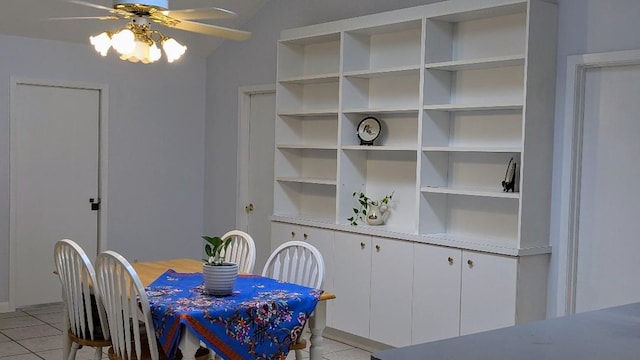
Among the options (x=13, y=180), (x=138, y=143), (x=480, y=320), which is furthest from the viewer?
(x=138, y=143)

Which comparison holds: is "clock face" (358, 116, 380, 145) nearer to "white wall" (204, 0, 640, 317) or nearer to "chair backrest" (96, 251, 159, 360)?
"white wall" (204, 0, 640, 317)

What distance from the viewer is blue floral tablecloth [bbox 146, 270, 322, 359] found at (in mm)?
3021

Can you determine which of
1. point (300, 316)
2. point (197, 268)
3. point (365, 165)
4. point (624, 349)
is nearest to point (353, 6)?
point (365, 165)

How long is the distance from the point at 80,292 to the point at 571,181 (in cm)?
276

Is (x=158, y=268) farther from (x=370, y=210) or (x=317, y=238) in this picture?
(x=370, y=210)

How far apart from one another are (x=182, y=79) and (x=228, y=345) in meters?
4.23

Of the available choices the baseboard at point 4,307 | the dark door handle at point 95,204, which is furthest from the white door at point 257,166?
the baseboard at point 4,307

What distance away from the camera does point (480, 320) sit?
4.23 m

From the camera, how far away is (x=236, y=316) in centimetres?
312

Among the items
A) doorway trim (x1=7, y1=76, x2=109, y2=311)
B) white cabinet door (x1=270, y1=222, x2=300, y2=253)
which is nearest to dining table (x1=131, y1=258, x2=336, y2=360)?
white cabinet door (x1=270, y1=222, x2=300, y2=253)

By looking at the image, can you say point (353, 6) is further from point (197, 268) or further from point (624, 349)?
point (624, 349)

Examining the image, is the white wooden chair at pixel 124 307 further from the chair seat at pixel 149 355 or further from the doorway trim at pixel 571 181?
the doorway trim at pixel 571 181

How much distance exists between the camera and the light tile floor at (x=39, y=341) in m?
4.80

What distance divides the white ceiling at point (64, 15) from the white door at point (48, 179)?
453 millimetres
